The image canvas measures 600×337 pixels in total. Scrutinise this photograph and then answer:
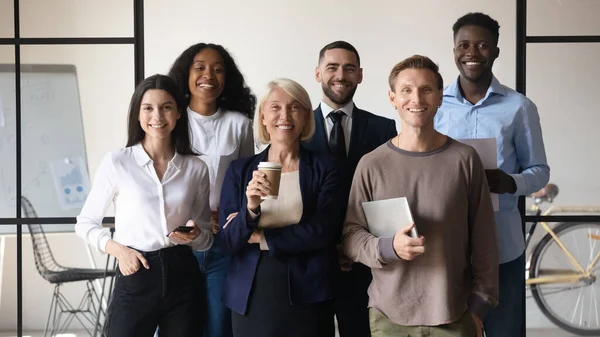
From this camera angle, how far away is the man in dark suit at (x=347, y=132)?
8.05 feet

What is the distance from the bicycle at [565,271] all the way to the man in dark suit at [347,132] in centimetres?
158

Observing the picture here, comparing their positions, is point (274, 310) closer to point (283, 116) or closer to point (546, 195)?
point (283, 116)

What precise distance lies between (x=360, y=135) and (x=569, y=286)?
6.58 feet

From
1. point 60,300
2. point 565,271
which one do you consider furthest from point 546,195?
point 60,300

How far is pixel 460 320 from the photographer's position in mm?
1982

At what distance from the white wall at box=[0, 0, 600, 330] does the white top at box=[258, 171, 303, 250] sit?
1.52 metres

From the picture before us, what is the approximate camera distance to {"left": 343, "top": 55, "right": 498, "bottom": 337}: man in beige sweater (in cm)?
195

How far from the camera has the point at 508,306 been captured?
101 inches

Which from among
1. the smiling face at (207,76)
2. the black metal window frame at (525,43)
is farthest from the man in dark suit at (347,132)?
the black metal window frame at (525,43)

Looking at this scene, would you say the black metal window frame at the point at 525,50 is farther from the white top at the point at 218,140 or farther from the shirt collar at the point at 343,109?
the white top at the point at 218,140

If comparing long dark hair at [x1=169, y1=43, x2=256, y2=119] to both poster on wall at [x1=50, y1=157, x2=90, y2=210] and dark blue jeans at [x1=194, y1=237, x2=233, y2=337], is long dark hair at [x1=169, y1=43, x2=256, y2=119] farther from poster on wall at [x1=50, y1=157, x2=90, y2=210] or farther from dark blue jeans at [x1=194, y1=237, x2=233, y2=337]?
poster on wall at [x1=50, y1=157, x2=90, y2=210]

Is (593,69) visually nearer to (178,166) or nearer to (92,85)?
(178,166)

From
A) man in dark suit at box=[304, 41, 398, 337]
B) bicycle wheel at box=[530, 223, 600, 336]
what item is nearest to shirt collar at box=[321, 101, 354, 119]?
man in dark suit at box=[304, 41, 398, 337]

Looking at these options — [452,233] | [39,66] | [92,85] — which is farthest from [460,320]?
[39,66]
